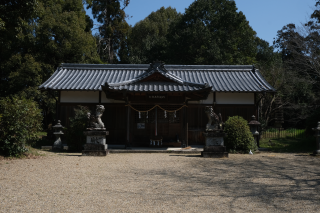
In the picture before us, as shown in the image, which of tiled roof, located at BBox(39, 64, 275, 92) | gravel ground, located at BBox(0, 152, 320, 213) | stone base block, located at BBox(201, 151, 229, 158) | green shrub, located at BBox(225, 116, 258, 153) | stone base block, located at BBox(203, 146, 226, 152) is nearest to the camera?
gravel ground, located at BBox(0, 152, 320, 213)

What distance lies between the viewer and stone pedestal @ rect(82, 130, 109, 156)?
35.0 ft

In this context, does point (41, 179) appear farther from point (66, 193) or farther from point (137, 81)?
point (137, 81)

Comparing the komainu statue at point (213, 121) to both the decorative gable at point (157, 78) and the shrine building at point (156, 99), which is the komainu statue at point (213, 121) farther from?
the decorative gable at point (157, 78)

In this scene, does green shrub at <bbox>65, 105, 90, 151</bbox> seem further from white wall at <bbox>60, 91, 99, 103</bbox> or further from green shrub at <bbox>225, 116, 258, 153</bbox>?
green shrub at <bbox>225, 116, 258, 153</bbox>

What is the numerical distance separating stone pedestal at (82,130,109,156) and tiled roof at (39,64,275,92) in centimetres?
270

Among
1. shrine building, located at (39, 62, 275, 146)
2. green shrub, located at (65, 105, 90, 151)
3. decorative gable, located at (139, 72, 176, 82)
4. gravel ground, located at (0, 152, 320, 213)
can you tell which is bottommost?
gravel ground, located at (0, 152, 320, 213)

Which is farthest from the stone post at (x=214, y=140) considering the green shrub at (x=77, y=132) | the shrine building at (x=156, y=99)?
the green shrub at (x=77, y=132)

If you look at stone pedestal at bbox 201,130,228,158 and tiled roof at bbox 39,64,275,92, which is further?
tiled roof at bbox 39,64,275,92

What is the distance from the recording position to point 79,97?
49.5 feet

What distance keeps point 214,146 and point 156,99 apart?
13.8 ft

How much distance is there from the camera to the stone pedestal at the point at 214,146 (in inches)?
411

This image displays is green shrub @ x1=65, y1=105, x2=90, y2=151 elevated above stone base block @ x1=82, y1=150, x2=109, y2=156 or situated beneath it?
elevated above

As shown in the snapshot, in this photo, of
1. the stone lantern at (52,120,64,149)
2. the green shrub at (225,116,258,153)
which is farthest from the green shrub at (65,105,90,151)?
the green shrub at (225,116,258,153)

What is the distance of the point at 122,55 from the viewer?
33.9 m
